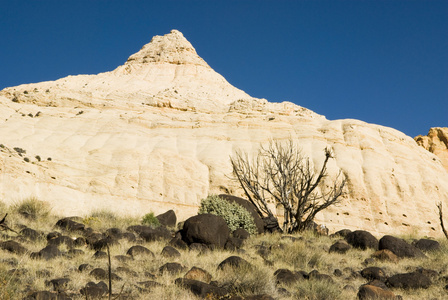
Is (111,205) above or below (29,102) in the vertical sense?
below

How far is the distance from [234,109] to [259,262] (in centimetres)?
2519

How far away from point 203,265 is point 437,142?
44.5 m

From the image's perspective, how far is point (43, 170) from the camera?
2077 cm

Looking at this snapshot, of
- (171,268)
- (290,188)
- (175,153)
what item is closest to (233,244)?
(171,268)

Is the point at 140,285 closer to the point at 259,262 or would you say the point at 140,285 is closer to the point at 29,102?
the point at 259,262

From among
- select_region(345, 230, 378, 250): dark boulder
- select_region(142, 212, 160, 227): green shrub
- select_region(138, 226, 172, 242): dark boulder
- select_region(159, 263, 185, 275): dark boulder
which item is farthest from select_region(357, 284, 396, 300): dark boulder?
select_region(142, 212, 160, 227): green shrub

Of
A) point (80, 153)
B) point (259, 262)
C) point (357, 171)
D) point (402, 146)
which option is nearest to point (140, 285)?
point (259, 262)

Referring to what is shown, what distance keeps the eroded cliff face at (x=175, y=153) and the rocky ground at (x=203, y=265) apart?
7171 mm

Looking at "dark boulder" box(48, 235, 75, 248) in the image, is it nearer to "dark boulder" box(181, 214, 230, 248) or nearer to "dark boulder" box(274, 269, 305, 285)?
"dark boulder" box(181, 214, 230, 248)

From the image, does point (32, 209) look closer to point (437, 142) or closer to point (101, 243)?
point (101, 243)

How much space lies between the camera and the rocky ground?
23.7 ft

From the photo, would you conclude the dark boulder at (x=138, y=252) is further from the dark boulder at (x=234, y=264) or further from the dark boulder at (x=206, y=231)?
the dark boulder at (x=234, y=264)

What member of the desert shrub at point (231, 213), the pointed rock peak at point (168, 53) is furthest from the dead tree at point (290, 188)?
the pointed rock peak at point (168, 53)

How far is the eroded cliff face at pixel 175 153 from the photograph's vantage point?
2147cm
